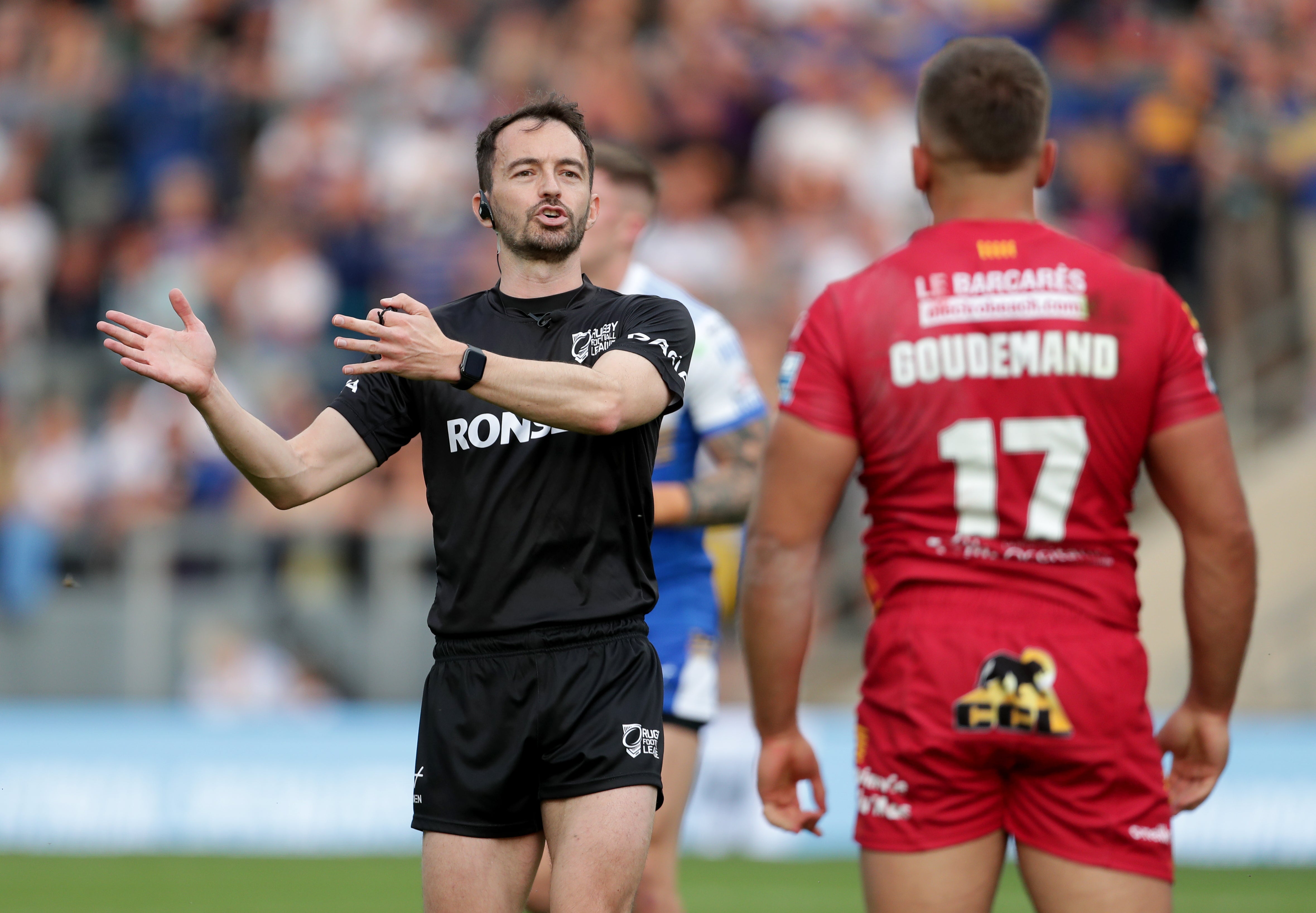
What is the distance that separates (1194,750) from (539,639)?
166cm

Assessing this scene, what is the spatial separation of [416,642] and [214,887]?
2.62 metres

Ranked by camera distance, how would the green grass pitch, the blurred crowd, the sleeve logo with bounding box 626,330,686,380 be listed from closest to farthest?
the sleeve logo with bounding box 626,330,686,380
the green grass pitch
the blurred crowd

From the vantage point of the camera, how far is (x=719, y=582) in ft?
22.0

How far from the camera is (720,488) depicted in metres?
5.91

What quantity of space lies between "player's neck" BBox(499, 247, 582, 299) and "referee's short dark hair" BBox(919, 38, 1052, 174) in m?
1.13

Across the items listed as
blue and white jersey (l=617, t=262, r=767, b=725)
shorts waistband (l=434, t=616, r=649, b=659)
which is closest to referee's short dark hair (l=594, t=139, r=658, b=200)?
blue and white jersey (l=617, t=262, r=767, b=725)

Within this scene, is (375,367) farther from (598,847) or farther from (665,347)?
(598,847)

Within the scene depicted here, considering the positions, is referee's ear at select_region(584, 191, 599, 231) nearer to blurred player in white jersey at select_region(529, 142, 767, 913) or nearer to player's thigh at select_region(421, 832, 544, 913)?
blurred player in white jersey at select_region(529, 142, 767, 913)

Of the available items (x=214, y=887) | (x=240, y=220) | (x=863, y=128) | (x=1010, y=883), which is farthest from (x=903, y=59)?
(x=214, y=887)

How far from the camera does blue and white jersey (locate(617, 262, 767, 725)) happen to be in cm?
599

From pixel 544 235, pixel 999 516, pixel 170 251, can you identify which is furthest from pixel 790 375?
pixel 170 251

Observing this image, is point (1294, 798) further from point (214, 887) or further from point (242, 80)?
point (242, 80)

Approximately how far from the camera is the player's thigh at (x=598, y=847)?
4.21 metres

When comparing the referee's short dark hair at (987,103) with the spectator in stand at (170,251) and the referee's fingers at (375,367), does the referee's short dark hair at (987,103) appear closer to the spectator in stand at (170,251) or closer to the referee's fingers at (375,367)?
the referee's fingers at (375,367)
